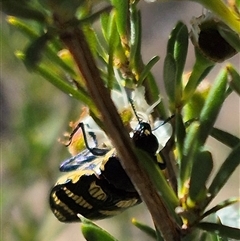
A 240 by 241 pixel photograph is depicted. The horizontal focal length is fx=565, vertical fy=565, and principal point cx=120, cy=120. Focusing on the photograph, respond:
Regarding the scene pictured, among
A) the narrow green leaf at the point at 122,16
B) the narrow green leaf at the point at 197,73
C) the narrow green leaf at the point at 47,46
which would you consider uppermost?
the narrow green leaf at the point at 47,46

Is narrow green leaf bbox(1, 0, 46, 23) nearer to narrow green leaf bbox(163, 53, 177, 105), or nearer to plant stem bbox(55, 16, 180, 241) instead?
plant stem bbox(55, 16, 180, 241)

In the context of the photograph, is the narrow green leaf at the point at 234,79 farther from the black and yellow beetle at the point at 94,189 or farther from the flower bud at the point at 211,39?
the black and yellow beetle at the point at 94,189

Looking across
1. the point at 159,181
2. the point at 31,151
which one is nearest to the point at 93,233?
the point at 159,181

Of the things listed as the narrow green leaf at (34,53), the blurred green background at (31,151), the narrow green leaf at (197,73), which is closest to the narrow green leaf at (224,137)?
the narrow green leaf at (197,73)

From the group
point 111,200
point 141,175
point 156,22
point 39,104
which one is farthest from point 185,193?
point 156,22

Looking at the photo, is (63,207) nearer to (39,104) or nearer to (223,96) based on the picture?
(223,96)
